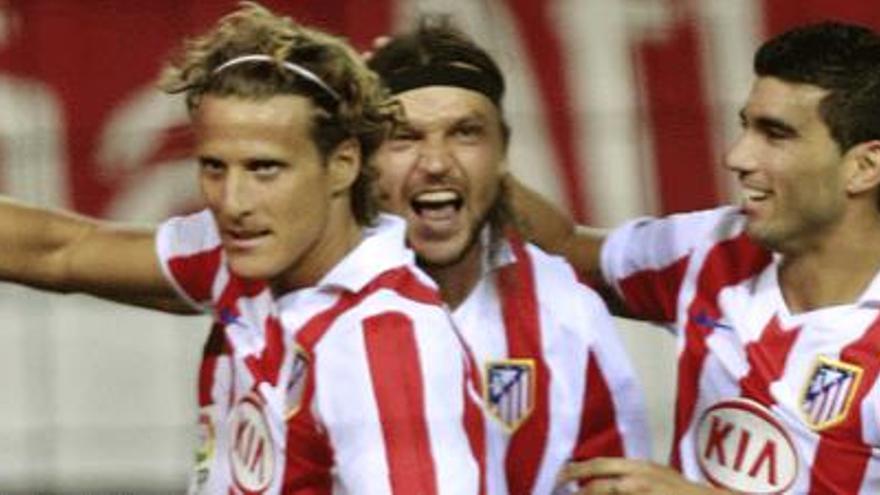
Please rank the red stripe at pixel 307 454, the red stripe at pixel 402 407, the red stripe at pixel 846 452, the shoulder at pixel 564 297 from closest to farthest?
the red stripe at pixel 402 407 → the red stripe at pixel 307 454 → the red stripe at pixel 846 452 → the shoulder at pixel 564 297

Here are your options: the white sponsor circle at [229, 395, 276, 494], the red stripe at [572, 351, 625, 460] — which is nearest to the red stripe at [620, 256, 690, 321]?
the red stripe at [572, 351, 625, 460]

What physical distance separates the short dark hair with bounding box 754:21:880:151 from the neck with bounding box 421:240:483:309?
0.44 m

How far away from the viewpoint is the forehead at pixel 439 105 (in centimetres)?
335

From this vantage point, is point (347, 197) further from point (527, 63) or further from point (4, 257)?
point (527, 63)

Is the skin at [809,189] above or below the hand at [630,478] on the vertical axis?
above

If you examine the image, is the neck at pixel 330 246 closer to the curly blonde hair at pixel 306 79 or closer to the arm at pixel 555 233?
the curly blonde hair at pixel 306 79

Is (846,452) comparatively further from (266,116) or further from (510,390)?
(266,116)

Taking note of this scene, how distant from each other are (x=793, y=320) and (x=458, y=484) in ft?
2.27

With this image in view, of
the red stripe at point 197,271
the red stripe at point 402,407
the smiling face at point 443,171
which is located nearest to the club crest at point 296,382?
the red stripe at point 402,407

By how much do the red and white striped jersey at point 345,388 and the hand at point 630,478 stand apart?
218 mm

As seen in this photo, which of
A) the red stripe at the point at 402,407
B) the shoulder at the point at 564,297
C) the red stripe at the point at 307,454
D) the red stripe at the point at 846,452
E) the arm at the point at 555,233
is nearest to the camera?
the red stripe at the point at 402,407

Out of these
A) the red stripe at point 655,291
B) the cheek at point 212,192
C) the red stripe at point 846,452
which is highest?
the cheek at point 212,192

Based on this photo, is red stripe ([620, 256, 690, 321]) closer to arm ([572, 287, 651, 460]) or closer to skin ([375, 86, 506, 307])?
arm ([572, 287, 651, 460])

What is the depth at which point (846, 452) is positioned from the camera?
3125 mm
